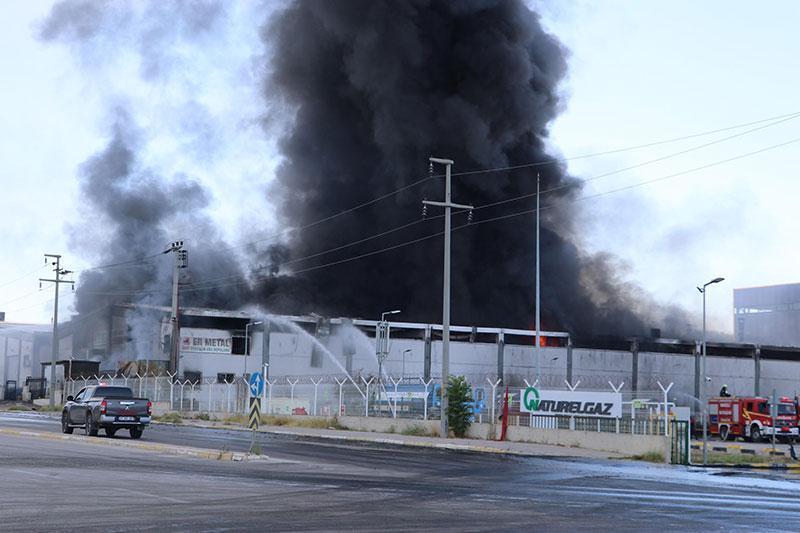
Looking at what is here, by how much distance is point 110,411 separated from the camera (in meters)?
35.5

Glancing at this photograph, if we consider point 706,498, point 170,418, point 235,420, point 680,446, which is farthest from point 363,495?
point 170,418

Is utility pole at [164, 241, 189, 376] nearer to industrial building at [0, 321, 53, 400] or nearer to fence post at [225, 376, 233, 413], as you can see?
fence post at [225, 376, 233, 413]

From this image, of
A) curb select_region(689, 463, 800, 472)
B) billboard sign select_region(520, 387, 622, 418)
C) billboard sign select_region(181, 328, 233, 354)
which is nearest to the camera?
curb select_region(689, 463, 800, 472)

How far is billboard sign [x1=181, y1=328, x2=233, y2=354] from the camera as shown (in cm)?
9012

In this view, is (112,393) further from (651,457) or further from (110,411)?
(651,457)

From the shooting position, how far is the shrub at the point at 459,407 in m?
41.5

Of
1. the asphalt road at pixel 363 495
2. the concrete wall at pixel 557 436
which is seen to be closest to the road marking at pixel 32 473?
the asphalt road at pixel 363 495

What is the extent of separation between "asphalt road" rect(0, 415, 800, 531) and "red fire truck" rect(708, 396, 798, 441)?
26.1 metres

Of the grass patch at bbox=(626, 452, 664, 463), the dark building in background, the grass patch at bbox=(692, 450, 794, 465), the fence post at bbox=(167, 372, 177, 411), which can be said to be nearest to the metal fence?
the fence post at bbox=(167, 372, 177, 411)

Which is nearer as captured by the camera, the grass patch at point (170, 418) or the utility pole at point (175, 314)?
the grass patch at point (170, 418)

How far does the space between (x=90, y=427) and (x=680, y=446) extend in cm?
2010

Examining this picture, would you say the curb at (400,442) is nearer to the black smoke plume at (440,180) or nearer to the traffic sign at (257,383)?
the traffic sign at (257,383)

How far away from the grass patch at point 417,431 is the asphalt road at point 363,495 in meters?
14.5

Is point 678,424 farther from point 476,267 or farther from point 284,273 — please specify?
point 284,273
